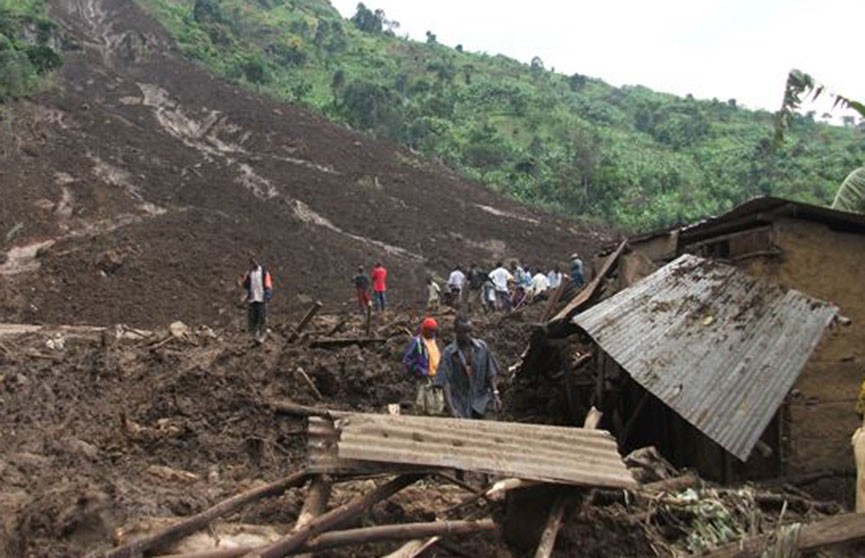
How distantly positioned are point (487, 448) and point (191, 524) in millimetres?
1484

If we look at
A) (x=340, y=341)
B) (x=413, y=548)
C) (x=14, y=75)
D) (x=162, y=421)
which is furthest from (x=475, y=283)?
(x=14, y=75)

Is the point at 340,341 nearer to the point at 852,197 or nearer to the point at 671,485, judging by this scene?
the point at 852,197

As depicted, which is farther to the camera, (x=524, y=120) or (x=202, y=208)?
(x=524, y=120)

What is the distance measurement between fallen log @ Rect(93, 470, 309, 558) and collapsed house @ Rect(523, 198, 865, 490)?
8.84 feet

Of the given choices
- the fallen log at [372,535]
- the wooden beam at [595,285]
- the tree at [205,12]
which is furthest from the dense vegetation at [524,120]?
the fallen log at [372,535]

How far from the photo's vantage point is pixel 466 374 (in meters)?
6.88

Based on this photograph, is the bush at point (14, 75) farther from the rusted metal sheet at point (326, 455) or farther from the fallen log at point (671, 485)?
the fallen log at point (671, 485)

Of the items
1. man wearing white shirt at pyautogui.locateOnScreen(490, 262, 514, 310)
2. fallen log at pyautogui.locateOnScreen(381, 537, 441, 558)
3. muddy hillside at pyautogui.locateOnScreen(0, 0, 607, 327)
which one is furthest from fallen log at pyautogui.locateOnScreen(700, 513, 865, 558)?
muddy hillside at pyautogui.locateOnScreen(0, 0, 607, 327)

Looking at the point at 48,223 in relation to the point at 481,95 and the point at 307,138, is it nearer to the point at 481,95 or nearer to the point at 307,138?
the point at 307,138

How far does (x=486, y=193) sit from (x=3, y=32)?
19459 mm

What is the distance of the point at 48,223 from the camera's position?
21500 millimetres

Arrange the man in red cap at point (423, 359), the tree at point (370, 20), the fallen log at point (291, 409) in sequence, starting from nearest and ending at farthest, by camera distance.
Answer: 1. the man in red cap at point (423, 359)
2. the fallen log at point (291, 409)
3. the tree at point (370, 20)

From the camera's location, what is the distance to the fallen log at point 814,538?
4.10 m

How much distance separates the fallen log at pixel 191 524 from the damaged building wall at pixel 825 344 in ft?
12.9
